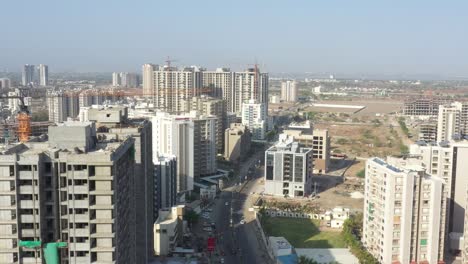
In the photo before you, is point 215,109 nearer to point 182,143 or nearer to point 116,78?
point 182,143

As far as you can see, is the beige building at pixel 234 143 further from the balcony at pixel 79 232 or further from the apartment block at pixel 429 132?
the balcony at pixel 79 232

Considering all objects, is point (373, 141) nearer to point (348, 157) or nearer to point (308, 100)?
point (348, 157)

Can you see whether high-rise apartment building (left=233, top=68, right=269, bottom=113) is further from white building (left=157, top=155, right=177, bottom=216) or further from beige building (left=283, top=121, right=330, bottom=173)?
white building (left=157, top=155, right=177, bottom=216)

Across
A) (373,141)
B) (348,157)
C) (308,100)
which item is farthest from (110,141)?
(308,100)

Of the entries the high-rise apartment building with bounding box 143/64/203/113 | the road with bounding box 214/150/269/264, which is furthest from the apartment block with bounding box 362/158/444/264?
the high-rise apartment building with bounding box 143/64/203/113

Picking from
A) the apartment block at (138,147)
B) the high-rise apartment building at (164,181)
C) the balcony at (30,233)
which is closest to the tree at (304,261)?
the apartment block at (138,147)

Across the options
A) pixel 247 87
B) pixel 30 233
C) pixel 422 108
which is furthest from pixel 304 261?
pixel 422 108
